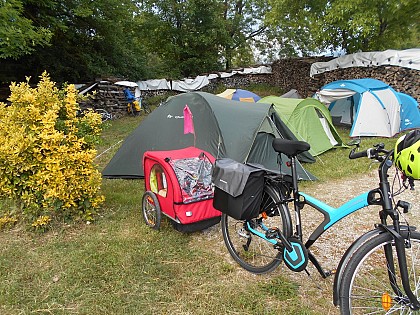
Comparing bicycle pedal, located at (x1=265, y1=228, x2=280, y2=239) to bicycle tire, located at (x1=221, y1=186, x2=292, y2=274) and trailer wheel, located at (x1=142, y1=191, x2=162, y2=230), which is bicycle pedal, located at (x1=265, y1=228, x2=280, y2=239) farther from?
trailer wheel, located at (x1=142, y1=191, x2=162, y2=230)

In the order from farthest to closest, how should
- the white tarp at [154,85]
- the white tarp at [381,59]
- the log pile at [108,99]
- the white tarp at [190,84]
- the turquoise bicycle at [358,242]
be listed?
the white tarp at [190,84] → the white tarp at [154,85] → the log pile at [108,99] → the white tarp at [381,59] → the turquoise bicycle at [358,242]

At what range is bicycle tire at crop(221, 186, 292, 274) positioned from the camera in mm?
2217

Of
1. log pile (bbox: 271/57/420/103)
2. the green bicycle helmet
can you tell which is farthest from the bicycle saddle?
log pile (bbox: 271/57/420/103)

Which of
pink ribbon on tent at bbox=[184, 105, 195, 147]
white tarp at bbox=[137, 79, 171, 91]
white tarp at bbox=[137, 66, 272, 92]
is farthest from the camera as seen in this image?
white tarp at bbox=[137, 66, 272, 92]

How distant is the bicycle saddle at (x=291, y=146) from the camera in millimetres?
2059

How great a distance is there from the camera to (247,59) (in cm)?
2116

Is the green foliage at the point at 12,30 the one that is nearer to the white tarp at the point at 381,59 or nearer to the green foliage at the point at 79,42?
the green foliage at the point at 79,42

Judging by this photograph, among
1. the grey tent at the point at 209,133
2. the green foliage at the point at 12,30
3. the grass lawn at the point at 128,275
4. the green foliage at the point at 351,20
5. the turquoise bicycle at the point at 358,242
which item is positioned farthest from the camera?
the green foliage at the point at 351,20

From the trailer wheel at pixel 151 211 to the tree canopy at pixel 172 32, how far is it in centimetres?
524

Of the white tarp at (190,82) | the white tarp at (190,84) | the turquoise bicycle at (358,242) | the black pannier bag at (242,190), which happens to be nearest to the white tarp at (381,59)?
the white tarp at (190,82)

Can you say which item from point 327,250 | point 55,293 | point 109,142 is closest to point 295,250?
point 327,250

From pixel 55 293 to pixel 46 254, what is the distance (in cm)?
62

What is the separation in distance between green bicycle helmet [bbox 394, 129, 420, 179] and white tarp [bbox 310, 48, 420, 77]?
934 cm

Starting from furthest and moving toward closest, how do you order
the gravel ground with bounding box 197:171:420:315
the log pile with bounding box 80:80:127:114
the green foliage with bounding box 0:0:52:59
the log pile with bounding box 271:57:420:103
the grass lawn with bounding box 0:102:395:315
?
the log pile with bounding box 80:80:127:114 → the log pile with bounding box 271:57:420:103 → the green foliage with bounding box 0:0:52:59 → the gravel ground with bounding box 197:171:420:315 → the grass lawn with bounding box 0:102:395:315
